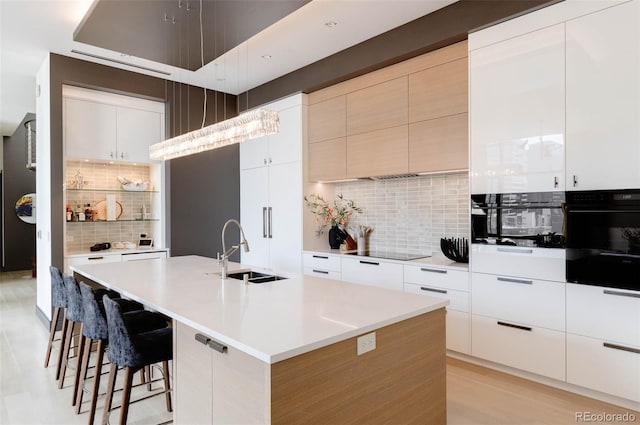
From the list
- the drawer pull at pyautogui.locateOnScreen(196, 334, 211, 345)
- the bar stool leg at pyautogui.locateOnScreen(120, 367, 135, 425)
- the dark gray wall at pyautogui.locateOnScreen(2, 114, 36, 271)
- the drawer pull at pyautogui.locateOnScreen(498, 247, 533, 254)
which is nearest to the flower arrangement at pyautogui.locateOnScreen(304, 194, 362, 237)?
the drawer pull at pyautogui.locateOnScreen(498, 247, 533, 254)

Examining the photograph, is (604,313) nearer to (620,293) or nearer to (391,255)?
(620,293)

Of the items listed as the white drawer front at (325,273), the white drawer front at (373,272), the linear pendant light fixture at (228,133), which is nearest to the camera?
the linear pendant light fixture at (228,133)

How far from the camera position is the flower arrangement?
4855 millimetres

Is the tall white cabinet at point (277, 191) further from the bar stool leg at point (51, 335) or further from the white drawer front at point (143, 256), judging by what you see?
the bar stool leg at point (51, 335)

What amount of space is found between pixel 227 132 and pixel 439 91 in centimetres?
193

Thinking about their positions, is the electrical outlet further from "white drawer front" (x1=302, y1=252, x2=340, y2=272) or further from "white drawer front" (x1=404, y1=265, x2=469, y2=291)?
"white drawer front" (x1=302, y1=252, x2=340, y2=272)

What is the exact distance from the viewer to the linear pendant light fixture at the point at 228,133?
9.43 feet

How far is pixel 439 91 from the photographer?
3.63m

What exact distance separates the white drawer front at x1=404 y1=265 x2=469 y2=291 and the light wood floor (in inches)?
26.8

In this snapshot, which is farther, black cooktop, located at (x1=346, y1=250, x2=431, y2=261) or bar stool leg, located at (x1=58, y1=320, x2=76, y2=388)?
black cooktop, located at (x1=346, y1=250, x2=431, y2=261)

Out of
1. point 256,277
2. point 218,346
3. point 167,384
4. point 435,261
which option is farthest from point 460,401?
point 167,384

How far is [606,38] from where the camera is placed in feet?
8.69

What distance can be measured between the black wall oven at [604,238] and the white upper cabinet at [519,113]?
0.24m

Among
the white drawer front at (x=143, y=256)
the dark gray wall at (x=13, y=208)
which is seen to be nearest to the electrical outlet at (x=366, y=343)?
the white drawer front at (x=143, y=256)
